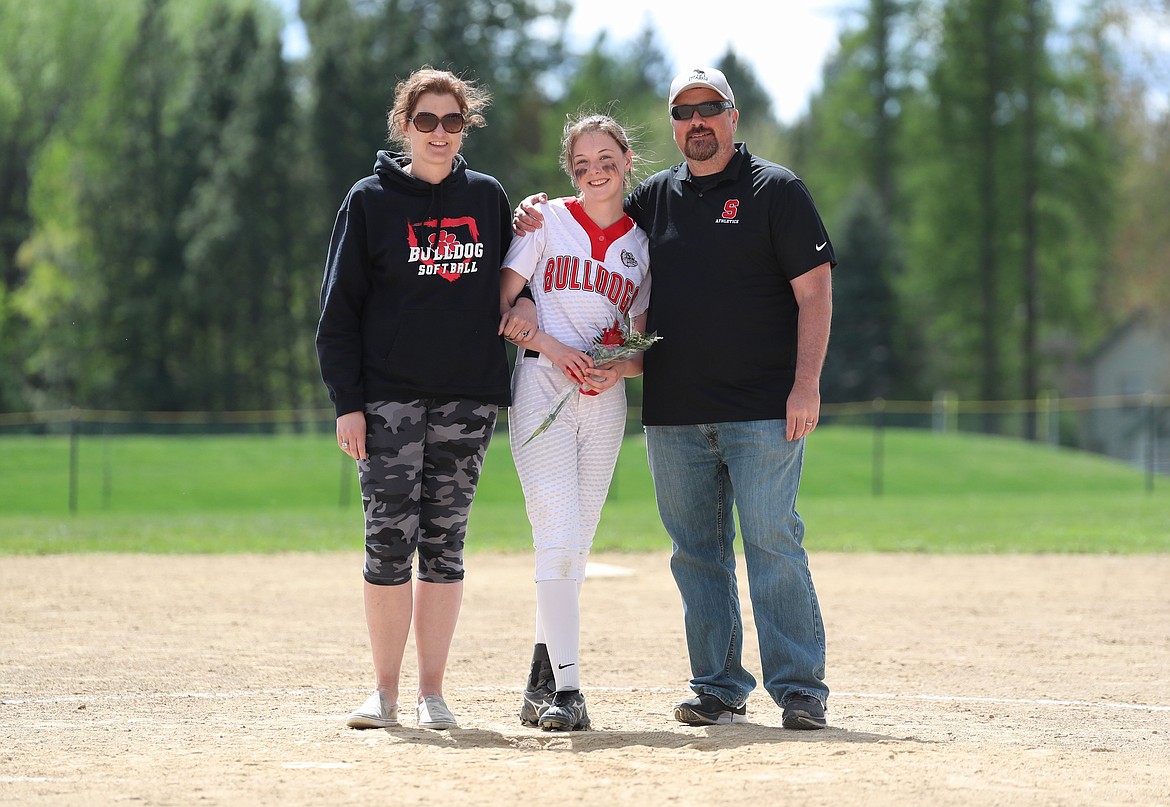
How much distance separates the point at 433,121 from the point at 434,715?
6.96 feet

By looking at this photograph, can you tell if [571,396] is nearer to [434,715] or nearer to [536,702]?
[536,702]

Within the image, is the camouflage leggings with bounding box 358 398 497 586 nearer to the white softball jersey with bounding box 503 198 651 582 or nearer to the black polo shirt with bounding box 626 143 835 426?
the white softball jersey with bounding box 503 198 651 582

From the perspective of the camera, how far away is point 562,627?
5.02 m

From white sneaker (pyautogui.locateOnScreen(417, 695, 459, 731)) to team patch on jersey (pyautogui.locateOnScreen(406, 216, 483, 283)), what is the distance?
153 centimetres

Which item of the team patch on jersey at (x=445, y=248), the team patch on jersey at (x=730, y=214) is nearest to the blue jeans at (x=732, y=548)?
the team patch on jersey at (x=730, y=214)

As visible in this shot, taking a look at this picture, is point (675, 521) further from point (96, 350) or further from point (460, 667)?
point (96, 350)

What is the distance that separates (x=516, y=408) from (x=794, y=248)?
3.75 feet

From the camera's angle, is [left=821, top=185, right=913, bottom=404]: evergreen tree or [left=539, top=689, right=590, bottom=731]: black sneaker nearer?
[left=539, top=689, right=590, bottom=731]: black sneaker

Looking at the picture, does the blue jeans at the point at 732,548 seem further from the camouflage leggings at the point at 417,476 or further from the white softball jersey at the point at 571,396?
the camouflage leggings at the point at 417,476

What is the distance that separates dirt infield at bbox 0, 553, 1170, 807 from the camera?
409 centimetres

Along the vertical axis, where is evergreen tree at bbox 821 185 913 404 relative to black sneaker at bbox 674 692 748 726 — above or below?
above

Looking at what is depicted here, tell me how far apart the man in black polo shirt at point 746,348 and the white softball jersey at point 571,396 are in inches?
4.8

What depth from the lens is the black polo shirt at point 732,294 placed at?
507 cm

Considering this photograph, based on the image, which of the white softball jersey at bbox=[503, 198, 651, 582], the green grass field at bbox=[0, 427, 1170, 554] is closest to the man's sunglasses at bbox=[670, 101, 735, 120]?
the white softball jersey at bbox=[503, 198, 651, 582]
